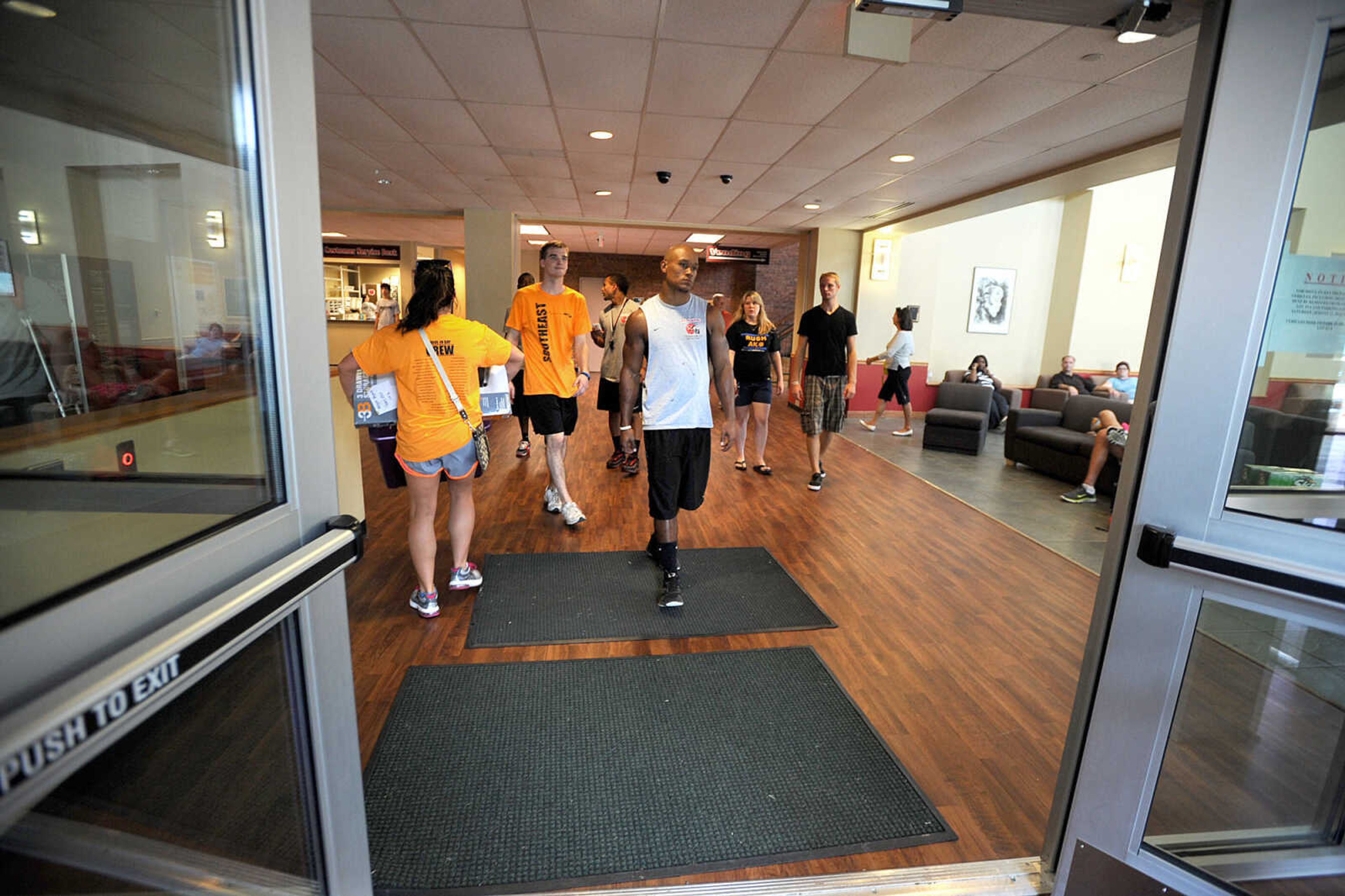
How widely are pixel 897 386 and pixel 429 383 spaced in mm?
7092

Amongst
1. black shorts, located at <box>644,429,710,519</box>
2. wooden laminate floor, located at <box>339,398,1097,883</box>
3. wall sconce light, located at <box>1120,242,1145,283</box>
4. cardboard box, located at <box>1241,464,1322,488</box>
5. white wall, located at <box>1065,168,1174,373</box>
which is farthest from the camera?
wall sconce light, located at <box>1120,242,1145,283</box>

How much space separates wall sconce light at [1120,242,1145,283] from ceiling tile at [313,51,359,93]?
11112 mm

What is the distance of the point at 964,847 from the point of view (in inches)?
71.3

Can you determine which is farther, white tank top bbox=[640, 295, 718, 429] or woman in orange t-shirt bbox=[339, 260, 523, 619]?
white tank top bbox=[640, 295, 718, 429]

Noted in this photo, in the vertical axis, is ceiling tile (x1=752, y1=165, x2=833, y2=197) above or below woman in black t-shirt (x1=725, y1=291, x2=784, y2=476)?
above

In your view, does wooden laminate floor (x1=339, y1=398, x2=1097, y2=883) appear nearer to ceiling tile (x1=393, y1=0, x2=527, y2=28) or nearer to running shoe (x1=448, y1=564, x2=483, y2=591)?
running shoe (x1=448, y1=564, x2=483, y2=591)

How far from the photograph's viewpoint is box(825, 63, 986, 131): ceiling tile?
12.3 feet

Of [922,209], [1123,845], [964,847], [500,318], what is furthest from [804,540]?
[500,318]

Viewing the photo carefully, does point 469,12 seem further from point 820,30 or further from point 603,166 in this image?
point 603,166

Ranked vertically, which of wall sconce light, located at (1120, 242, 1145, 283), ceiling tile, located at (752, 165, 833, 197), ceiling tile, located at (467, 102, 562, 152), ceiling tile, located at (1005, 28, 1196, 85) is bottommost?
wall sconce light, located at (1120, 242, 1145, 283)

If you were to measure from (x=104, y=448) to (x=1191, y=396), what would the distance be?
224cm

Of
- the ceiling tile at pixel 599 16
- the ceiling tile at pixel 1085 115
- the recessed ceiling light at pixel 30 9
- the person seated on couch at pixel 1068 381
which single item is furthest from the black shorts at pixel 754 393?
the person seated on couch at pixel 1068 381

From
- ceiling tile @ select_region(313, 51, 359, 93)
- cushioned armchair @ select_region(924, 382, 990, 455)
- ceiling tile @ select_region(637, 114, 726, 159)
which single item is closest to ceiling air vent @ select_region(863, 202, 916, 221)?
cushioned armchair @ select_region(924, 382, 990, 455)

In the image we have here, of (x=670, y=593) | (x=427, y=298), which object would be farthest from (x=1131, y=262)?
(x=427, y=298)
